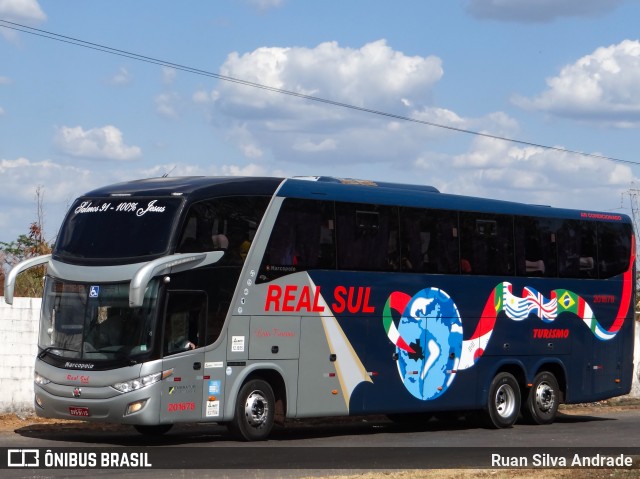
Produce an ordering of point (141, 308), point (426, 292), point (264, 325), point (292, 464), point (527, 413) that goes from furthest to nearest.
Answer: point (527, 413) → point (426, 292) → point (264, 325) → point (141, 308) → point (292, 464)

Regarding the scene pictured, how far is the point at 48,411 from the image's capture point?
18797 mm

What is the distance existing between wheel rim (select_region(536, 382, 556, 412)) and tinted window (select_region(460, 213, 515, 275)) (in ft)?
8.70

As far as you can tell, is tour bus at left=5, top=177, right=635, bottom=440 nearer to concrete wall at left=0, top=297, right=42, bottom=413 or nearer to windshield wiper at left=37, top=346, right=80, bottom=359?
windshield wiper at left=37, top=346, right=80, bottom=359

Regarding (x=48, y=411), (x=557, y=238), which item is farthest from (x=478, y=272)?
(x=48, y=411)

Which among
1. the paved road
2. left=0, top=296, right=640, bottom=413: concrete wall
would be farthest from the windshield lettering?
left=0, top=296, right=640, bottom=413: concrete wall

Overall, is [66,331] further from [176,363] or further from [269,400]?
[269,400]

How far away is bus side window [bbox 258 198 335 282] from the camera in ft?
65.2

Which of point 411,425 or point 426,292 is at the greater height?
point 426,292

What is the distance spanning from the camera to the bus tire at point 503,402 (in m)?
24.3

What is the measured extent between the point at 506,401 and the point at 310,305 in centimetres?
603

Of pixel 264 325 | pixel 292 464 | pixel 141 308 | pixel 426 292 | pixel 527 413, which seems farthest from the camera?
pixel 527 413

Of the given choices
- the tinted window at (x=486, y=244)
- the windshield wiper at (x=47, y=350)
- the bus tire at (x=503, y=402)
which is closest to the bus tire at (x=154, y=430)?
the windshield wiper at (x=47, y=350)

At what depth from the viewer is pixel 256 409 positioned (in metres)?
→ 19.8

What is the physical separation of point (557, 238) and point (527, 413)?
3604mm
